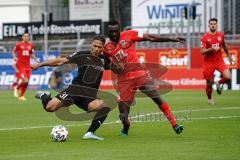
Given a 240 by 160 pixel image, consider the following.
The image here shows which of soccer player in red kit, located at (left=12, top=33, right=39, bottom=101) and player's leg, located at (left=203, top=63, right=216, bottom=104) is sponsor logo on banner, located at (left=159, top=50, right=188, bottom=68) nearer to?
soccer player in red kit, located at (left=12, top=33, right=39, bottom=101)

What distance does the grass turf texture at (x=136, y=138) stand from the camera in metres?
13.3

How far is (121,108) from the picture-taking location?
1664 centimetres

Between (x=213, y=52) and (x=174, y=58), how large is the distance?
43.0 ft

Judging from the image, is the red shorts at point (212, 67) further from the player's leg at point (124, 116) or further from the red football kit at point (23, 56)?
the player's leg at point (124, 116)

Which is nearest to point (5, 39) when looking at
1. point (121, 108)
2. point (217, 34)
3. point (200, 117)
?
point (217, 34)

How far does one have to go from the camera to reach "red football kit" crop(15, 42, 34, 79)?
102ft

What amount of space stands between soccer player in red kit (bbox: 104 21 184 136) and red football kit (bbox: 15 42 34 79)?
14704mm

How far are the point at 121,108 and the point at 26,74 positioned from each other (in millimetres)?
15083

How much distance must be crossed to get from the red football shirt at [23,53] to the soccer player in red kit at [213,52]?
8301mm

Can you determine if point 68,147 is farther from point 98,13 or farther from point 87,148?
point 98,13

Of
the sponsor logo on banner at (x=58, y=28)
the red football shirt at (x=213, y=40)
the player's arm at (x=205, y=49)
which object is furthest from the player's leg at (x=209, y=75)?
the sponsor logo on banner at (x=58, y=28)

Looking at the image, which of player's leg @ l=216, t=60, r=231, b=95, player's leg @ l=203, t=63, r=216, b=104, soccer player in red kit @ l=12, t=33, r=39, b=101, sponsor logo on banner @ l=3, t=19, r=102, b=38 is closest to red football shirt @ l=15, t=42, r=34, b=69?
soccer player in red kit @ l=12, t=33, r=39, b=101

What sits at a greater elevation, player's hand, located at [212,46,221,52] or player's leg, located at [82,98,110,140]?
player's hand, located at [212,46,221,52]

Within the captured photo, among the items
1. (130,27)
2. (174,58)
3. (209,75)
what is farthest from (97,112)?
(130,27)
